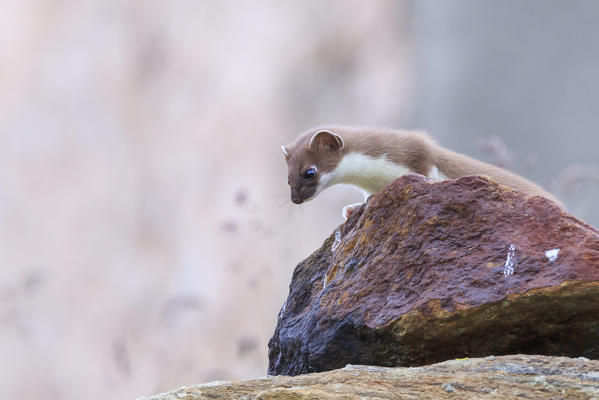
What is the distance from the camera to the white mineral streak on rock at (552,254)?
1767mm

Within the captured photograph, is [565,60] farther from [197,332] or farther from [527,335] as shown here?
[527,335]

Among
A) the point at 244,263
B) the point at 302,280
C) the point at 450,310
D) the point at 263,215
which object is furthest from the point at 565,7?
the point at 450,310

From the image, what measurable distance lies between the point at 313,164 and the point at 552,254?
153 centimetres

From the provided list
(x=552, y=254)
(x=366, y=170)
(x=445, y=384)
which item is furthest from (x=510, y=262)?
(x=366, y=170)

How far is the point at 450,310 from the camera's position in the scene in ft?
5.90

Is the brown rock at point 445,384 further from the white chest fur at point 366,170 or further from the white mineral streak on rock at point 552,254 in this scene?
the white chest fur at point 366,170

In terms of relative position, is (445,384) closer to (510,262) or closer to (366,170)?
(510,262)

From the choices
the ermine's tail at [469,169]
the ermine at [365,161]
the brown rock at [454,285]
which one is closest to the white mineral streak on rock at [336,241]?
the brown rock at [454,285]

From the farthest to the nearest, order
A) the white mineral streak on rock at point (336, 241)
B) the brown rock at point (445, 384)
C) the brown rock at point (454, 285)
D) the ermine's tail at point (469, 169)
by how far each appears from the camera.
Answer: the ermine's tail at point (469, 169) < the white mineral streak on rock at point (336, 241) < the brown rock at point (454, 285) < the brown rock at point (445, 384)

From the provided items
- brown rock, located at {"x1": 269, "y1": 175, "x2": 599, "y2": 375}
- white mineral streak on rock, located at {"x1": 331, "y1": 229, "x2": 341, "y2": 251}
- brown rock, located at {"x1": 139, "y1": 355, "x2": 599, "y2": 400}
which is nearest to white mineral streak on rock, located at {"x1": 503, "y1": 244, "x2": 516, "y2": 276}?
brown rock, located at {"x1": 269, "y1": 175, "x2": 599, "y2": 375}

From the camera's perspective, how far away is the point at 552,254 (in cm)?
178

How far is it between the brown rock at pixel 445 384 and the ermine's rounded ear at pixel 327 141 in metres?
1.64

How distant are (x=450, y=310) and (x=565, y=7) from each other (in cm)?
538

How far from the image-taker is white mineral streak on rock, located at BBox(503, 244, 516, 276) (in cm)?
179
